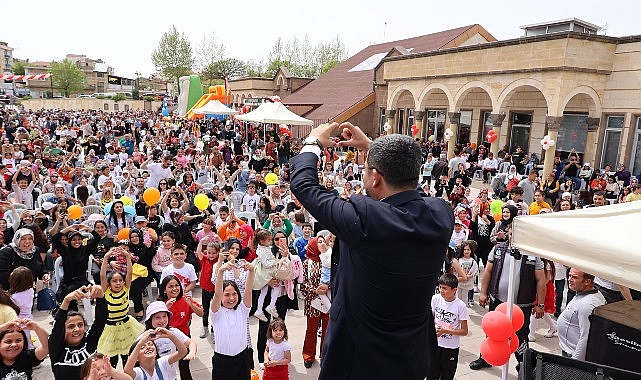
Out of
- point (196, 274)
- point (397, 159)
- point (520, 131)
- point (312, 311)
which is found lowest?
point (196, 274)

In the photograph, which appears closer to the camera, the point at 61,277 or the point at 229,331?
the point at 229,331

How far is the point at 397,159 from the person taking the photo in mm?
1668

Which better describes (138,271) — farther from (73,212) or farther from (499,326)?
(499,326)

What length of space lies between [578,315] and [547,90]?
44.1ft

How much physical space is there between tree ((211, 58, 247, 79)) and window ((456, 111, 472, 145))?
3391cm

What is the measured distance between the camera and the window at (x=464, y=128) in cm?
2173

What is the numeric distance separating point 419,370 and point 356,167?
13.4 metres

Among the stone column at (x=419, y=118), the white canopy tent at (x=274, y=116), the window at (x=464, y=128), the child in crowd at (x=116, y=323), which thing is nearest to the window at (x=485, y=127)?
the window at (x=464, y=128)

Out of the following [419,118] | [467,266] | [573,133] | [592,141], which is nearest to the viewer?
[467,266]

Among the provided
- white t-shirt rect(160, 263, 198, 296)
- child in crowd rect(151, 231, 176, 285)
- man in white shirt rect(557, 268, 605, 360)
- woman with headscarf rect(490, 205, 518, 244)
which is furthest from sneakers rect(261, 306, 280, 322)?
woman with headscarf rect(490, 205, 518, 244)

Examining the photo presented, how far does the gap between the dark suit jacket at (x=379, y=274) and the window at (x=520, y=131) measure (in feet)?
63.3

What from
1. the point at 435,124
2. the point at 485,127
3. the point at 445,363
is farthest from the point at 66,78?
the point at 445,363

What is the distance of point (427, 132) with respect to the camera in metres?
24.2

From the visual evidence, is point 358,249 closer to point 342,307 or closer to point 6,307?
point 342,307
